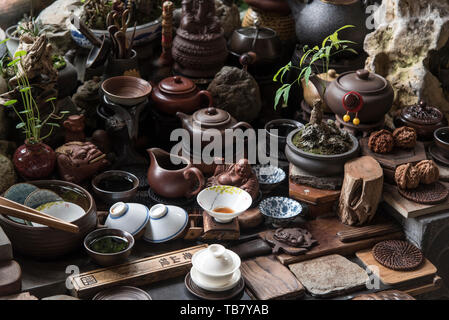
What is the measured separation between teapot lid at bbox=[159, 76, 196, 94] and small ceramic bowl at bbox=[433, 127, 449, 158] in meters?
1.80

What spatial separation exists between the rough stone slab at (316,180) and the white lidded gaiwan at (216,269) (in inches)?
35.3

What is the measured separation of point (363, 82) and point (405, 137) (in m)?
0.49

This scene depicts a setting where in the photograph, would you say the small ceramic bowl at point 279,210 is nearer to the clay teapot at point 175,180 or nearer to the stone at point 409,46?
the clay teapot at point 175,180

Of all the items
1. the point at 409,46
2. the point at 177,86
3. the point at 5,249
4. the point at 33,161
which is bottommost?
the point at 5,249

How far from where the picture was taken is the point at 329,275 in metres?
3.24

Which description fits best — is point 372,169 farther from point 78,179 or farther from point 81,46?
point 81,46

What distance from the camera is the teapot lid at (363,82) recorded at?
153 inches

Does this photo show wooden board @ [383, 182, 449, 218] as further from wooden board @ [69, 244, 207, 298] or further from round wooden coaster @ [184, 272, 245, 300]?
wooden board @ [69, 244, 207, 298]

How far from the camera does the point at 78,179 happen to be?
368 centimetres

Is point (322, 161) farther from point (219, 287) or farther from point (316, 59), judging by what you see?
point (219, 287)

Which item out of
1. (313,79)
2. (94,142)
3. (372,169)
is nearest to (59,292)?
(94,142)

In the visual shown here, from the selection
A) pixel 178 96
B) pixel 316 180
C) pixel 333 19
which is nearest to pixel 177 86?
pixel 178 96

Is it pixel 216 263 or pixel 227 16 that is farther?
pixel 227 16

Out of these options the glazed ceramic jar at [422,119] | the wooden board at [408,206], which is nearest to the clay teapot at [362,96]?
the glazed ceramic jar at [422,119]
